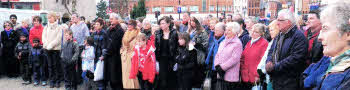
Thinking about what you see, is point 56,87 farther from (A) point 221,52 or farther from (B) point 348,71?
(B) point 348,71

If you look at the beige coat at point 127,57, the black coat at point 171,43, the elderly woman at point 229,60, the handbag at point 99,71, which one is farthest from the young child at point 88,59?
the elderly woman at point 229,60

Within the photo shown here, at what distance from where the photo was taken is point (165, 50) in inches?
239

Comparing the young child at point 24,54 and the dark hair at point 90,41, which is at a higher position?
the dark hair at point 90,41

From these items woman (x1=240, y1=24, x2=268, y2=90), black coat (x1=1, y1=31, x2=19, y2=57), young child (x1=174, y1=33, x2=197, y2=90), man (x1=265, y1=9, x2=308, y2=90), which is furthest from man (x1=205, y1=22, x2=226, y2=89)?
black coat (x1=1, y1=31, x2=19, y2=57)

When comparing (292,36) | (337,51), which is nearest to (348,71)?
(337,51)

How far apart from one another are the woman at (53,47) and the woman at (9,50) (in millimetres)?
1869

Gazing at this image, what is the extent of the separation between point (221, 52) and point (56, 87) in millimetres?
4824

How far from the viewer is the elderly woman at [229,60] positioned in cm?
478

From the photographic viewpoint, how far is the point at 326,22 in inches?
70.4

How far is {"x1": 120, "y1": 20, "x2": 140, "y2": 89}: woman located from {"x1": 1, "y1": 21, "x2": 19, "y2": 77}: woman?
456cm

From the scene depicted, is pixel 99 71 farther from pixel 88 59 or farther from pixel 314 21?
pixel 314 21

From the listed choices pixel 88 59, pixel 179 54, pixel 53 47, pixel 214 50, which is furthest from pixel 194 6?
pixel 214 50

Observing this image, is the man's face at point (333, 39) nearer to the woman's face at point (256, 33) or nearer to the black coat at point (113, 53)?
the woman's face at point (256, 33)

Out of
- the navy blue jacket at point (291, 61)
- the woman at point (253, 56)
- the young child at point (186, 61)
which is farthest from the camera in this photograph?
the young child at point (186, 61)
